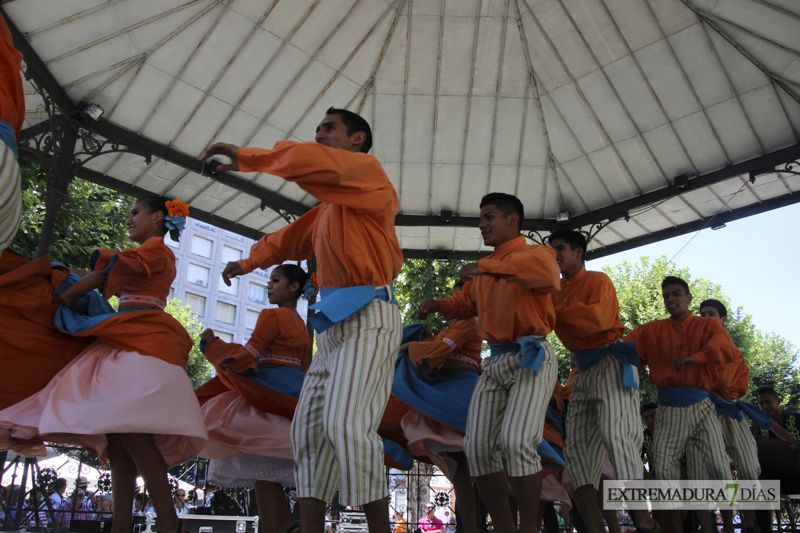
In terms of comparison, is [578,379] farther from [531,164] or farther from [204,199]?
[204,199]

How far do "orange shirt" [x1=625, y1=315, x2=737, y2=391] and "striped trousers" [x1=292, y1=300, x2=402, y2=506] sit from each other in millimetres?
2490

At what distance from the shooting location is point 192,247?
3469cm

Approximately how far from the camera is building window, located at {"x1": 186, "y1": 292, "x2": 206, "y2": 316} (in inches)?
1323

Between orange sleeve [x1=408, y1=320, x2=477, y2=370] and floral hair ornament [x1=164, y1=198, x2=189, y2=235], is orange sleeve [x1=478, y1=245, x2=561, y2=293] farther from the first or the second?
floral hair ornament [x1=164, y1=198, x2=189, y2=235]

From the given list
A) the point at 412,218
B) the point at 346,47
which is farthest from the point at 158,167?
the point at 412,218

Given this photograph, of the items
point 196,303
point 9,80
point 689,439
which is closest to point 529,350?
point 689,439

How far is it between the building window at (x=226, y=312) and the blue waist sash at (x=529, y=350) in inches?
1335

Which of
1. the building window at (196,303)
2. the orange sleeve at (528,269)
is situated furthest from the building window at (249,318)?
the orange sleeve at (528,269)

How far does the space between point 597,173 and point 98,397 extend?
21.0ft

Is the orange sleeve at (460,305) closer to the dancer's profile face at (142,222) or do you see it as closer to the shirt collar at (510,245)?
the shirt collar at (510,245)

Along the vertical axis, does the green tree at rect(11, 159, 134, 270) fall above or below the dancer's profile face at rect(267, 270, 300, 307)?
above

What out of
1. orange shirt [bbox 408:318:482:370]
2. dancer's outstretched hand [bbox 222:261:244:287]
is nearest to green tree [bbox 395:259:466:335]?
orange shirt [bbox 408:318:482:370]

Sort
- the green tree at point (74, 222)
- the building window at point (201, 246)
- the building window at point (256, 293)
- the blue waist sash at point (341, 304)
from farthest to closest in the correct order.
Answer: the building window at point (256, 293)
the building window at point (201, 246)
the green tree at point (74, 222)
the blue waist sash at point (341, 304)

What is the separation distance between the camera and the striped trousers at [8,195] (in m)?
1.97
